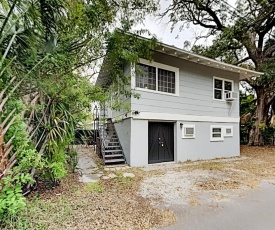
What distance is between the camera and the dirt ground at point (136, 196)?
12.3 feet

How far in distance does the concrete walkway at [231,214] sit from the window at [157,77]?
5.73 metres

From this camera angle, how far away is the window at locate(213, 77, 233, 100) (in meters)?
11.8

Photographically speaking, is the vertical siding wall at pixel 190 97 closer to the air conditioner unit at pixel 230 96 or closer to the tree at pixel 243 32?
the air conditioner unit at pixel 230 96

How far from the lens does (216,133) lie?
37.9 ft

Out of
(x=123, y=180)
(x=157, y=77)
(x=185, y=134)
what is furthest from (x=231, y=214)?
(x=157, y=77)

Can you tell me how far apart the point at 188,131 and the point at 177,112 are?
3.72ft

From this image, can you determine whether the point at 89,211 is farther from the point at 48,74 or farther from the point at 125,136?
the point at 125,136

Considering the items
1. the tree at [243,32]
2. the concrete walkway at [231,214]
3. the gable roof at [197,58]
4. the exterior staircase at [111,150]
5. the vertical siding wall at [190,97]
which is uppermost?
the tree at [243,32]

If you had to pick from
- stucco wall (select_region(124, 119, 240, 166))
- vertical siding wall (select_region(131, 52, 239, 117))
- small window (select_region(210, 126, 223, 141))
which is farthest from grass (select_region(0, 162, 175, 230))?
small window (select_region(210, 126, 223, 141))

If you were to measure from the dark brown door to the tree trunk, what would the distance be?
926 cm

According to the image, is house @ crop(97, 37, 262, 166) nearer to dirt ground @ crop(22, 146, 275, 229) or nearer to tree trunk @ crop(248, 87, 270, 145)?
dirt ground @ crop(22, 146, 275, 229)

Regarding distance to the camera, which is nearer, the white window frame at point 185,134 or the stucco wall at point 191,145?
the stucco wall at point 191,145

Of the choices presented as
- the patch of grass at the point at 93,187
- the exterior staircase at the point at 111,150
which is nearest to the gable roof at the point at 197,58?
the exterior staircase at the point at 111,150

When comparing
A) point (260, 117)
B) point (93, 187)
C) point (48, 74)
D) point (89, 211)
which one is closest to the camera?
point (89, 211)
